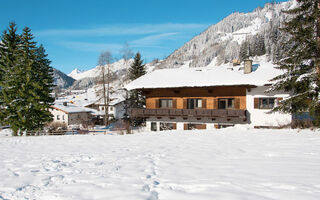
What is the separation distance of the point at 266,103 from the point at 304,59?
7.88 m

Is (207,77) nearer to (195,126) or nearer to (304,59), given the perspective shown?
(195,126)

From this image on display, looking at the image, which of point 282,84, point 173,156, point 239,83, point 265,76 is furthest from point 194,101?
point 173,156

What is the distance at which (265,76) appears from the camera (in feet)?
72.3

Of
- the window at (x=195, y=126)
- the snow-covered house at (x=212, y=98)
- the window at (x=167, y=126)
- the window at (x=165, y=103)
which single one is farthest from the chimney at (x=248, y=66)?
the window at (x=167, y=126)

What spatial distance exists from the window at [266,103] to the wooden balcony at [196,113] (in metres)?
1.74

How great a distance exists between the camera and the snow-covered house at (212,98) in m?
21.7

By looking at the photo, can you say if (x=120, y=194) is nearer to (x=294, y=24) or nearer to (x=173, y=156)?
(x=173, y=156)

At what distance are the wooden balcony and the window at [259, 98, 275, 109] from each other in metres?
1.74

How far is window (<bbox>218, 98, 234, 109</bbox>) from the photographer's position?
920 inches

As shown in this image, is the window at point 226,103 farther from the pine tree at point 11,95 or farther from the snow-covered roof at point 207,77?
the pine tree at point 11,95

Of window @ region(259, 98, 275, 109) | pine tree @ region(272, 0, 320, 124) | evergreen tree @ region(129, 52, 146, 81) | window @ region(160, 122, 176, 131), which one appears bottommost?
window @ region(160, 122, 176, 131)

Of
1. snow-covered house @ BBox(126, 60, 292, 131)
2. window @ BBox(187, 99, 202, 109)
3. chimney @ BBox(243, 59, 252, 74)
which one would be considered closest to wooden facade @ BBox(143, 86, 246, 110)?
snow-covered house @ BBox(126, 60, 292, 131)

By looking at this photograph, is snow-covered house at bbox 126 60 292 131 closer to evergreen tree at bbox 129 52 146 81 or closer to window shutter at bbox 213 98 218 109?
window shutter at bbox 213 98 218 109

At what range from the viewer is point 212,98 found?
2389cm
